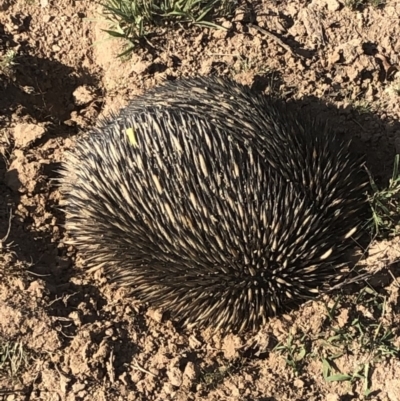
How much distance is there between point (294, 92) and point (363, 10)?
40.3 inches

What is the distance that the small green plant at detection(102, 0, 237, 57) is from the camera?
5141 millimetres

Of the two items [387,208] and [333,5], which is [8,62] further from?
[387,208]

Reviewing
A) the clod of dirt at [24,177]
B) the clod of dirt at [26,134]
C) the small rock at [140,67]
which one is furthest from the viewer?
the small rock at [140,67]

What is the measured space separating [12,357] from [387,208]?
2.60 meters

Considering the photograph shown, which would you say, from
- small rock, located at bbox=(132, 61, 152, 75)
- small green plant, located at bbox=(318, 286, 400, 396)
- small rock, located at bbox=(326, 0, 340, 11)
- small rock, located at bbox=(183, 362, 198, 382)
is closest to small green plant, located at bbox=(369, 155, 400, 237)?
small green plant, located at bbox=(318, 286, 400, 396)

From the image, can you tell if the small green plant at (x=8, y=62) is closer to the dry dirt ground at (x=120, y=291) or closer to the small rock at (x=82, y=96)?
the dry dirt ground at (x=120, y=291)

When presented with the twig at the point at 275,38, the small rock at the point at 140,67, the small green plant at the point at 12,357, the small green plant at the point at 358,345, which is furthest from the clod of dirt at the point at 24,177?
the small green plant at the point at 358,345

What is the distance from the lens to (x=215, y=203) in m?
3.79

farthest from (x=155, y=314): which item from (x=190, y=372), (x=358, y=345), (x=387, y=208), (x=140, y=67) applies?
(x=140, y=67)

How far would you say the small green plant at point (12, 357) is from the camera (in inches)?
→ 153

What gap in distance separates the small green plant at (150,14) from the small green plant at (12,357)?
2431 millimetres

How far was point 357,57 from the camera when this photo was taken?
5191 millimetres

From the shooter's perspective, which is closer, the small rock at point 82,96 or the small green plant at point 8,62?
the small green plant at point 8,62

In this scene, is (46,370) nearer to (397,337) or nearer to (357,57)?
(397,337)
